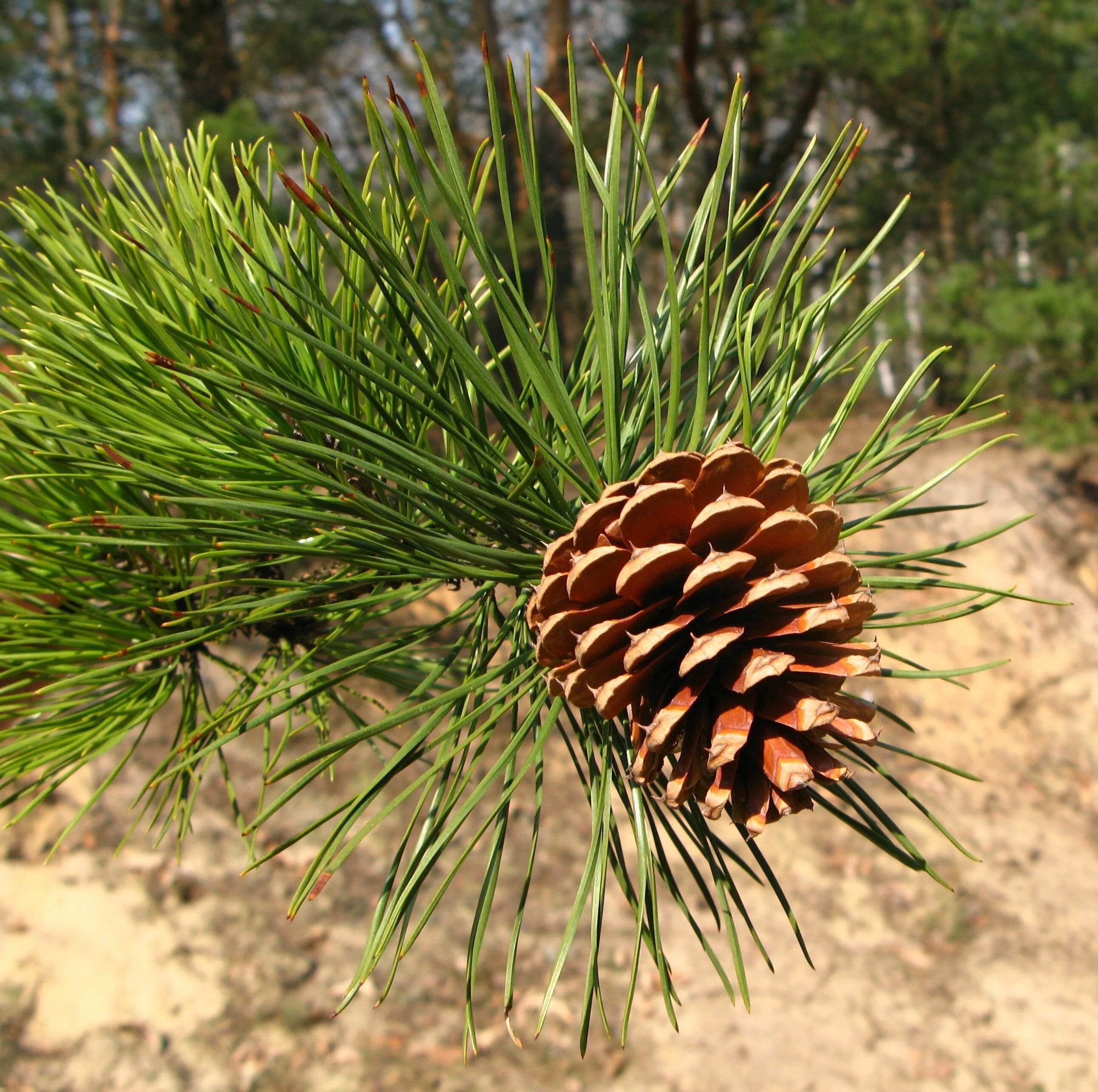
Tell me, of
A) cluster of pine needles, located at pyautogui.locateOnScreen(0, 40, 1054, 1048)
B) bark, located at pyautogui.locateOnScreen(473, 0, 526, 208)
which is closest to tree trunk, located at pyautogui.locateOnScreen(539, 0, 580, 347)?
bark, located at pyautogui.locateOnScreen(473, 0, 526, 208)

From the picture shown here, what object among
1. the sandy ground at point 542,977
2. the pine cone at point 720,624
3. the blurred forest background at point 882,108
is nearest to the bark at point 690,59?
the blurred forest background at point 882,108

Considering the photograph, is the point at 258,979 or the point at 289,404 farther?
the point at 258,979

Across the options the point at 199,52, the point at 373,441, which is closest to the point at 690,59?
the point at 199,52

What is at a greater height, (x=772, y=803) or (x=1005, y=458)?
(x=772, y=803)

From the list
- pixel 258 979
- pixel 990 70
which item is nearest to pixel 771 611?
pixel 258 979

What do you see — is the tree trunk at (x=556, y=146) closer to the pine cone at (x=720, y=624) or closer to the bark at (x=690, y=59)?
the bark at (x=690, y=59)

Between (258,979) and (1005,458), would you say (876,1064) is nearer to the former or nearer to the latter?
(258,979)

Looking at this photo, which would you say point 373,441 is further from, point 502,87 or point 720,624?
point 502,87

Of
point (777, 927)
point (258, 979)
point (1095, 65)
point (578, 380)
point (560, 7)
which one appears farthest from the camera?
point (1095, 65)
